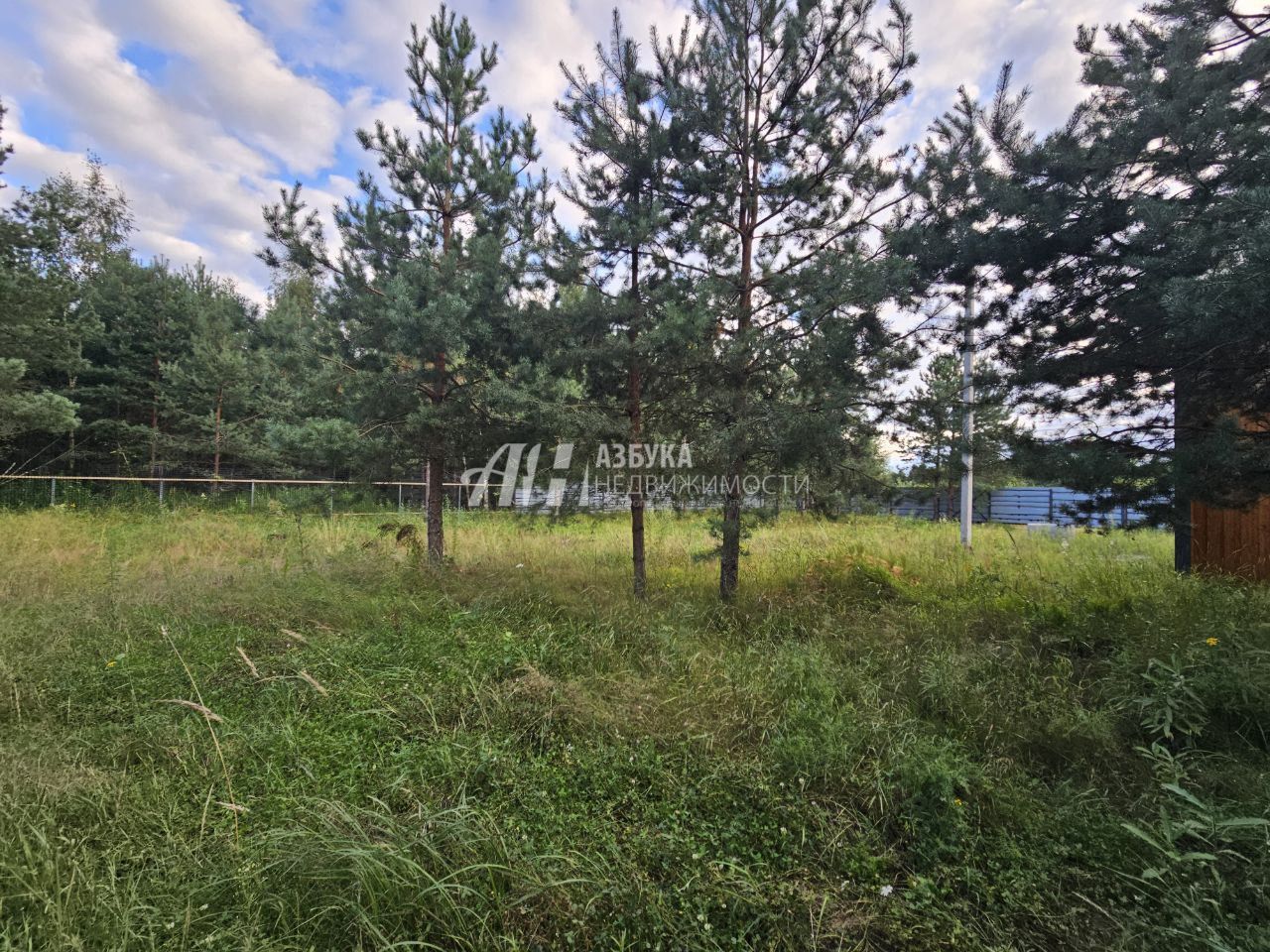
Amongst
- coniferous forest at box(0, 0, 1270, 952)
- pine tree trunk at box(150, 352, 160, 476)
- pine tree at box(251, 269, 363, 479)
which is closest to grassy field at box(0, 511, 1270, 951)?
coniferous forest at box(0, 0, 1270, 952)

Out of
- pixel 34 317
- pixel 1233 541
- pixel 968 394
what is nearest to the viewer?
pixel 968 394

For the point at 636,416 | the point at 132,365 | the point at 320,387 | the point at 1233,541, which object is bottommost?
the point at 1233,541

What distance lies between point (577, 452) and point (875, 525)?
9405 millimetres

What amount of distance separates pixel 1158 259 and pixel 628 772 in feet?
14.9

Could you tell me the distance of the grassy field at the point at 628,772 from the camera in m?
1.67

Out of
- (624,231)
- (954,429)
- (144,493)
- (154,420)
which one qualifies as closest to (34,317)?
(144,493)

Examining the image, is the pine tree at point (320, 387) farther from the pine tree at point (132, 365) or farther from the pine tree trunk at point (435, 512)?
the pine tree at point (132, 365)

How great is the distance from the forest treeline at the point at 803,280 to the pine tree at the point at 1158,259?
0.07 ft

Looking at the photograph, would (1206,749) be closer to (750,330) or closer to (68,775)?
(750,330)

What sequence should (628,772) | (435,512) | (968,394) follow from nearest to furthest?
(628,772)
(968,394)
(435,512)

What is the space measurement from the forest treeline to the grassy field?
64.8 inches

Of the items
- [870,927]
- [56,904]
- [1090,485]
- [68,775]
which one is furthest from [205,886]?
[1090,485]

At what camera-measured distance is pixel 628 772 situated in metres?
2.45

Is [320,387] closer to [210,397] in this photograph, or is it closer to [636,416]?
[636,416]
